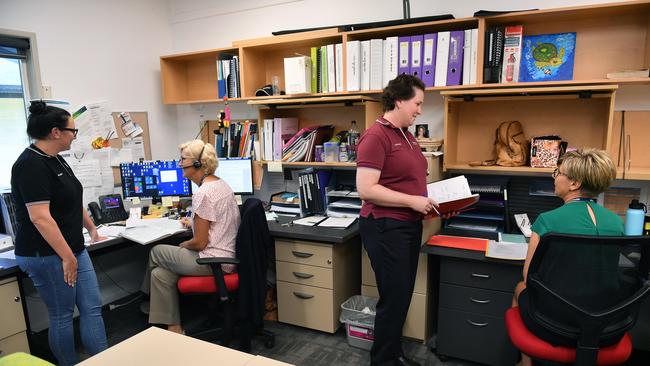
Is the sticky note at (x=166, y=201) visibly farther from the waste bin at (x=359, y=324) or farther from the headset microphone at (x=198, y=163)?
the waste bin at (x=359, y=324)

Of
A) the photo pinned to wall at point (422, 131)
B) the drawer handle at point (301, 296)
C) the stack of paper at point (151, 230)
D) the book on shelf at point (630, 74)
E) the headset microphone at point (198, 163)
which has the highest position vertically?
the book on shelf at point (630, 74)

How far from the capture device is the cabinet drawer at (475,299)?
7.21 ft

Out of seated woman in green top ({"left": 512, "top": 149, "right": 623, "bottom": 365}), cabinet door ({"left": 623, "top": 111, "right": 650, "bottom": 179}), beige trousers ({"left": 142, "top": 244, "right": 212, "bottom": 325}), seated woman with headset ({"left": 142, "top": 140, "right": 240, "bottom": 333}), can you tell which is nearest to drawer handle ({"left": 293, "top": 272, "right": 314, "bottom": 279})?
seated woman with headset ({"left": 142, "top": 140, "right": 240, "bottom": 333})

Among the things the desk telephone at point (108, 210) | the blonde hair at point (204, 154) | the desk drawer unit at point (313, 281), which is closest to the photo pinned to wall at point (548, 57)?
the desk drawer unit at point (313, 281)

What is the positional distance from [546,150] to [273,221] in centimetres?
177

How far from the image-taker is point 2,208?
2.46 metres

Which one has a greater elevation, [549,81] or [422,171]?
[549,81]

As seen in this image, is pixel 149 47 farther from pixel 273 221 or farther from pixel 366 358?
pixel 366 358

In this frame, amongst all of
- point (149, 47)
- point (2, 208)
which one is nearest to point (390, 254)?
point (2, 208)

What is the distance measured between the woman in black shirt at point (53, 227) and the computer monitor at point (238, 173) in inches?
48.5

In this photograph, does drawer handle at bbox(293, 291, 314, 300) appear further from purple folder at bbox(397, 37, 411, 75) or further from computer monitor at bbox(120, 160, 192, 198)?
purple folder at bbox(397, 37, 411, 75)

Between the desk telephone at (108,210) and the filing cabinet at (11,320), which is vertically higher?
the desk telephone at (108,210)

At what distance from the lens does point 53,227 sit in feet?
6.09

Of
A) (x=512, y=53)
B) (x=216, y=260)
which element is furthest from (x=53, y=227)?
(x=512, y=53)
